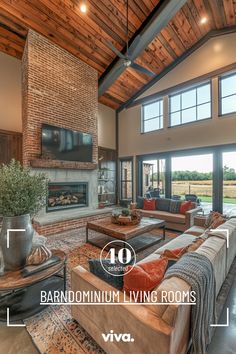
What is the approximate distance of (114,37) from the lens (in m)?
4.91

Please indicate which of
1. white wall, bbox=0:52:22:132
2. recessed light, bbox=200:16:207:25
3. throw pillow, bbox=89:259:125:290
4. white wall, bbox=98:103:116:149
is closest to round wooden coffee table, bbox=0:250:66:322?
throw pillow, bbox=89:259:125:290

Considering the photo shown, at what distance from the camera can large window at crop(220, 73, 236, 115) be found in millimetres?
5070

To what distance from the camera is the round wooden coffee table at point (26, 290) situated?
1.59m

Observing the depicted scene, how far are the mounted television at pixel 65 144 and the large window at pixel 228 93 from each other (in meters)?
3.99

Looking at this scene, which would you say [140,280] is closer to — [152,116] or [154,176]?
[154,176]

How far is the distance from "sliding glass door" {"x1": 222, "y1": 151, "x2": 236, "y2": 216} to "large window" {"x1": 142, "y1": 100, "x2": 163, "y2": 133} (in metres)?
2.51

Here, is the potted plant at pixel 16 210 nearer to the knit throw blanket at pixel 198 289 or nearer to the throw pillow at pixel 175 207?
the knit throw blanket at pixel 198 289

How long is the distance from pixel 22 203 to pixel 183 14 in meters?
5.86

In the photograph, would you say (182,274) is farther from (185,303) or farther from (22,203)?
(22,203)

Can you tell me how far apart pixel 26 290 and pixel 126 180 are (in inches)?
241

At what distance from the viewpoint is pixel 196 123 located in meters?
5.75

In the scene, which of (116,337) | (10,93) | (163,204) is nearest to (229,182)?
(163,204)

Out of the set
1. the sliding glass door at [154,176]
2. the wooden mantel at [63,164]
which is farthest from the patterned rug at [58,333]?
the sliding glass door at [154,176]

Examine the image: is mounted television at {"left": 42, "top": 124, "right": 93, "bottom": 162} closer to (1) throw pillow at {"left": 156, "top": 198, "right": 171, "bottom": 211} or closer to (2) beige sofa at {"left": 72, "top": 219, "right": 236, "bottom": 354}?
(1) throw pillow at {"left": 156, "top": 198, "right": 171, "bottom": 211}
